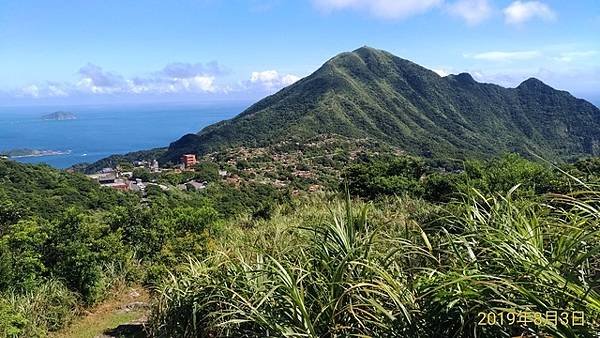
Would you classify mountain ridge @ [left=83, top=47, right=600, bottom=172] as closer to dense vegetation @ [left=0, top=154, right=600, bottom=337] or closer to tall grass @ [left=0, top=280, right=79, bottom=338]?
dense vegetation @ [left=0, top=154, right=600, bottom=337]

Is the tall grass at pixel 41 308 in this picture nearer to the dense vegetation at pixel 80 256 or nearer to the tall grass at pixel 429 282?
the dense vegetation at pixel 80 256

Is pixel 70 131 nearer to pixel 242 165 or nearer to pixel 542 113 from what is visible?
pixel 242 165

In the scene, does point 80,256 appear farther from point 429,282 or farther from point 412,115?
point 412,115

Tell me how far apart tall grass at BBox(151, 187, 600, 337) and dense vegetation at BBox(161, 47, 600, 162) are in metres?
63.7

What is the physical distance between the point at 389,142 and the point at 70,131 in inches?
4684

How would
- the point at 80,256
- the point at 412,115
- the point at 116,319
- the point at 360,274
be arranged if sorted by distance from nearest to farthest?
the point at 360,274 < the point at 116,319 < the point at 80,256 < the point at 412,115

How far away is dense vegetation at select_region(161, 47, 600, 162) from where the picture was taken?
72875mm

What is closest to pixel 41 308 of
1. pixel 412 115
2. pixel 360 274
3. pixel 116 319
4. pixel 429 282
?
pixel 116 319

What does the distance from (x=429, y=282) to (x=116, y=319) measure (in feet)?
15.6

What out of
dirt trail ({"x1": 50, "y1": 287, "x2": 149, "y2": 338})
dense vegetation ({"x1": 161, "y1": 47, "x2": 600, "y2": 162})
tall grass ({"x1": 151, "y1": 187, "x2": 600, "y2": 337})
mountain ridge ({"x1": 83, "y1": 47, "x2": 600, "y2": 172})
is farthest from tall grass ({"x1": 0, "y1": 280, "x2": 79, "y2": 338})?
dense vegetation ({"x1": 161, "y1": 47, "x2": 600, "y2": 162})

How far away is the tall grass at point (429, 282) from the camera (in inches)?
61.5

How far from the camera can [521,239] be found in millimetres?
1845

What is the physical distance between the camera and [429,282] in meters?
1.91

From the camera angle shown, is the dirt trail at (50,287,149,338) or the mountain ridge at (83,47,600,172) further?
the mountain ridge at (83,47,600,172)
